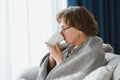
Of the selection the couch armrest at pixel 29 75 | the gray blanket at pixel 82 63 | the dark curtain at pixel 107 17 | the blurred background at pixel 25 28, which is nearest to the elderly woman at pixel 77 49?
the gray blanket at pixel 82 63

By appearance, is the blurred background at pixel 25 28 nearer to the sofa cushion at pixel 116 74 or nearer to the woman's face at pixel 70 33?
the woman's face at pixel 70 33

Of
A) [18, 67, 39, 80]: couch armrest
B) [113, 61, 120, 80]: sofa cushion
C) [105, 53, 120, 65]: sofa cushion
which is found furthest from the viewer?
[18, 67, 39, 80]: couch armrest

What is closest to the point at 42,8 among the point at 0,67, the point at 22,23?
the point at 22,23

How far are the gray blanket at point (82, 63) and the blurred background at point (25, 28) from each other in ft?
Result: 3.51

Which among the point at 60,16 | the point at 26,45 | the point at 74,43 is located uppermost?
the point at 60,16

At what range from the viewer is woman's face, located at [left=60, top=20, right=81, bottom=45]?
177 centimetres

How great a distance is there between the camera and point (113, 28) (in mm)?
3055

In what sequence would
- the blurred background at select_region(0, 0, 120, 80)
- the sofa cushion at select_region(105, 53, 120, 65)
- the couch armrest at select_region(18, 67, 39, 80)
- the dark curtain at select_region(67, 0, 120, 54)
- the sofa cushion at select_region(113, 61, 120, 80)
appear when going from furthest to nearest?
1. the dark curtain at select_region(67, 0, 120, 54)
2. the blurred background at select_region(0, 0, 120, 80)
3. the couch armrest at select_region(18, 67, 39, 80)
4. the sofa cushion at select_region(105, 53, 120, 65)
5. the sofa cushion at select_region(113, 61, 120, 80)

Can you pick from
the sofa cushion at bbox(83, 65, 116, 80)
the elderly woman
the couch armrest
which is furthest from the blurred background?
the sofa cushion at bbox(83, 65, 116, 80)

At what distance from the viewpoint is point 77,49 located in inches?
69.8

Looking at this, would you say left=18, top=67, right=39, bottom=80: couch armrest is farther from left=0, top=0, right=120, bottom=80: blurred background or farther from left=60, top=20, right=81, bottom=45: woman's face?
left=0, top=0, right=120, bottom=80: blurred background

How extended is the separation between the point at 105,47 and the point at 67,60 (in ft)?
1.38

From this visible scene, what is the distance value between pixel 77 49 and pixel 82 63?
0.11 m

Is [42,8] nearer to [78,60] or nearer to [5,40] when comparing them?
[5,40]
